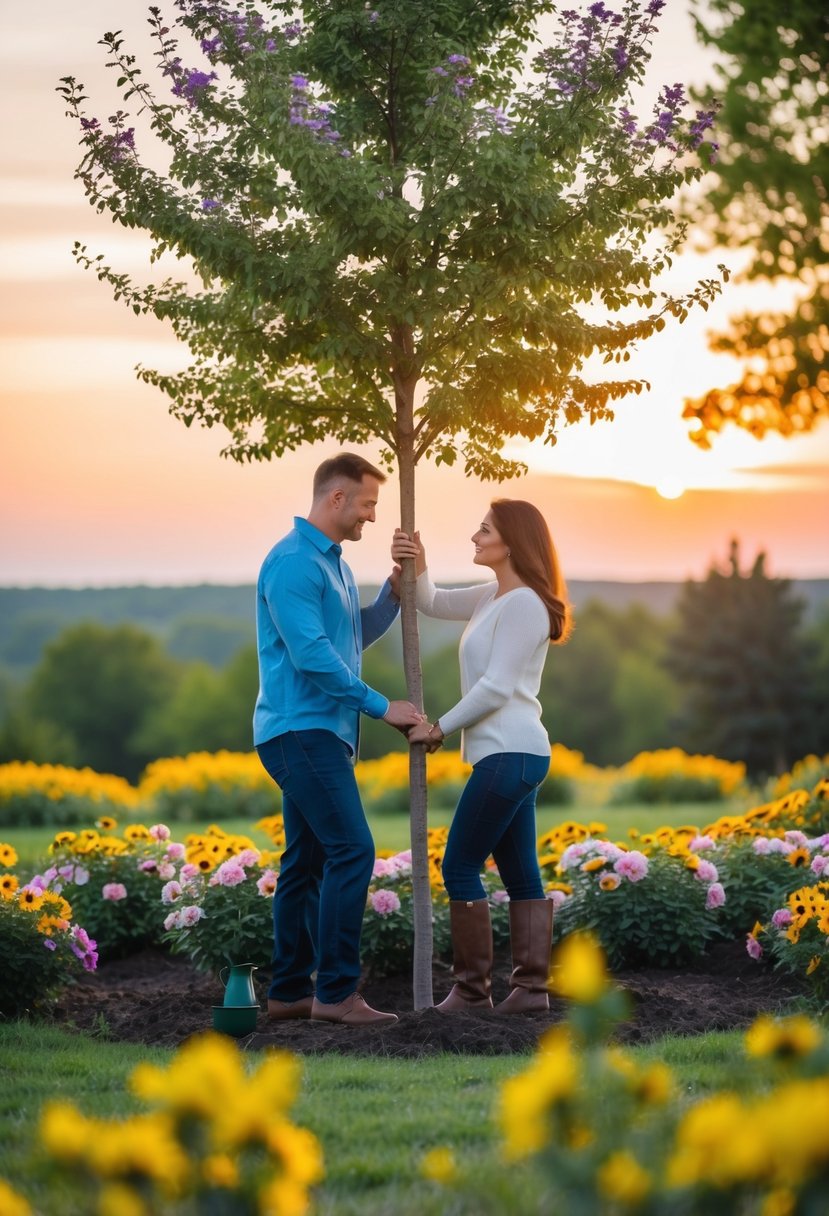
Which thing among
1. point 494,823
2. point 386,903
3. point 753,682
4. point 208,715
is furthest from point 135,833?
point 208,715

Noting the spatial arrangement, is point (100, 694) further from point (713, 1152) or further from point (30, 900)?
point (713, 1152)

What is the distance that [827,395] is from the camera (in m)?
13.0

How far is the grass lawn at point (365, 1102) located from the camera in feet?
10.8

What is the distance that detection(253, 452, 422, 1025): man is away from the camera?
18.2ft

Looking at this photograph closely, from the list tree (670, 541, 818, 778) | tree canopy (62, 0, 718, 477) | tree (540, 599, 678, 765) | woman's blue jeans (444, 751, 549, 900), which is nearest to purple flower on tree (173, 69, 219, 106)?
tree canopy (62, 0, 718, 477)

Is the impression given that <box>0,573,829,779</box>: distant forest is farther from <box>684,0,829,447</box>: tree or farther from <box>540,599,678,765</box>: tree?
<box>684,0,829,447</box>: tree

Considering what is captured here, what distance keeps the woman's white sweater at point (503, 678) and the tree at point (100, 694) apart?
5614 cm

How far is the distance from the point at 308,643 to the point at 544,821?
10.9 m

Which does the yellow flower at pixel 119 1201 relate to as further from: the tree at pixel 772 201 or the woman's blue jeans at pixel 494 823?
the tree at pixel 772 201

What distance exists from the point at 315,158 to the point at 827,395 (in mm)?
8769

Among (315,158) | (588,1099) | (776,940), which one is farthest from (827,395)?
(588,1099)

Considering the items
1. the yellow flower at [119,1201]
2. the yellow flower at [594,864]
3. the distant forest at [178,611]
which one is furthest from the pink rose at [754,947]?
the distant forest at [178,611]

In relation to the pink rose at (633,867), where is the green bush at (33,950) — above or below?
below

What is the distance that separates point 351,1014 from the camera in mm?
5621
